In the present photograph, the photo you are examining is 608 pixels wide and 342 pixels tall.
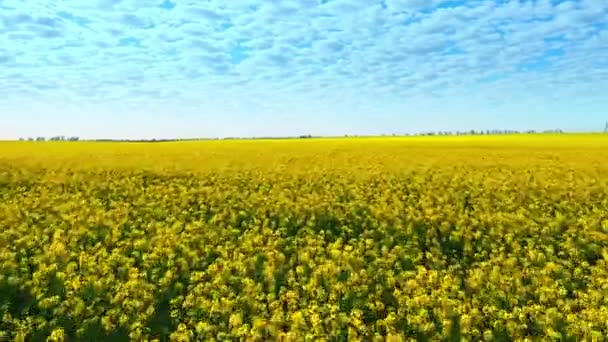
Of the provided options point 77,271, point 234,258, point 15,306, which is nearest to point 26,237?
point 77,271

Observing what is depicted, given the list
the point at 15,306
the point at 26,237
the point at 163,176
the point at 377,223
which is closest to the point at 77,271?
the point at 15,306

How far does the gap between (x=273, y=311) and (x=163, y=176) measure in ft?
62.6

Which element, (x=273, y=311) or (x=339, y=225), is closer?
(x=273, y=311)

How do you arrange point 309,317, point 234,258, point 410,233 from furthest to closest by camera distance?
1. point 410,233
2. point 234,258
3. point 309,317

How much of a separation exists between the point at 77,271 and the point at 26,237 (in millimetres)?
3442

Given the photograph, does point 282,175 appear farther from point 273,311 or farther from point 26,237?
point 273,311

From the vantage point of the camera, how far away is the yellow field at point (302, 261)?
37.9 ft

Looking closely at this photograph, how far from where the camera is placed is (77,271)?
14.2m

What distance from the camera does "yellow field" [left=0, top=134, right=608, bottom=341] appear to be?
37.9 feet

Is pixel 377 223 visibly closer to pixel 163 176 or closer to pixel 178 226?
pixel 178 226

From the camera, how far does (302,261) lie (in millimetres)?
15078

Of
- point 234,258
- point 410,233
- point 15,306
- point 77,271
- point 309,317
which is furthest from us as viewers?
point 410,233

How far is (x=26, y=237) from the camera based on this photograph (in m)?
16.3

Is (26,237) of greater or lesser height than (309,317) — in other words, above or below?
above
